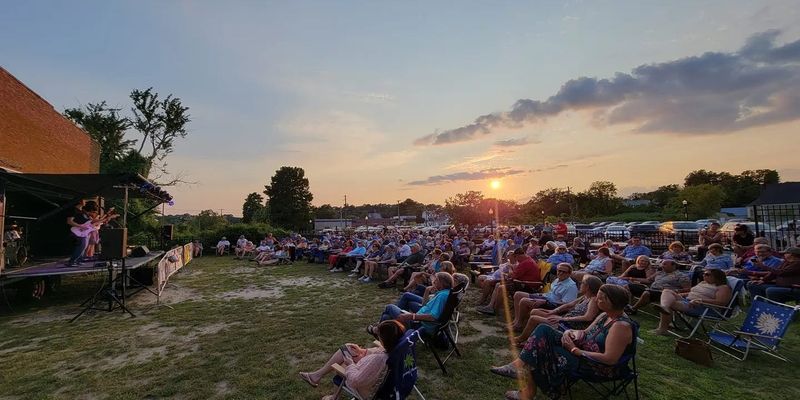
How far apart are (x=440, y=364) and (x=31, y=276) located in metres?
9.03

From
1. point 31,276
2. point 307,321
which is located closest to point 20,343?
point 31,276

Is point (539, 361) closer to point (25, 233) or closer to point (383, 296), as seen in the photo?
point (383, 296)

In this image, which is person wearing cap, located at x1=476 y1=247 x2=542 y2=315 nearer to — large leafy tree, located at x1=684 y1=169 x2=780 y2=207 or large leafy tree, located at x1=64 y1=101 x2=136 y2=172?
large leafy tree, located at x1=64 y1=101 x2=136 y2=172

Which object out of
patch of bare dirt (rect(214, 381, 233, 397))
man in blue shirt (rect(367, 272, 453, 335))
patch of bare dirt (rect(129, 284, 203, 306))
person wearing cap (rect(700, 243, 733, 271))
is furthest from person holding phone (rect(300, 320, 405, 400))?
person wearing cap (rect(700, 243, 733, 271))

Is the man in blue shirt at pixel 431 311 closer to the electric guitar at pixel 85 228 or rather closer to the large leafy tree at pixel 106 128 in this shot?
the electric guitar at pixel 85 228

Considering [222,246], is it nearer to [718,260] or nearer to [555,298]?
[555,298]

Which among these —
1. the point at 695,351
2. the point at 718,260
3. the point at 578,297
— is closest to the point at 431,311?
the point at 578,297

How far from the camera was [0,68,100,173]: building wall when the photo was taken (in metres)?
11.1

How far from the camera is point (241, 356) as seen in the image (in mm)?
4832

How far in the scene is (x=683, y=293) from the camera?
575 cm

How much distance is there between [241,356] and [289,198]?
162ft

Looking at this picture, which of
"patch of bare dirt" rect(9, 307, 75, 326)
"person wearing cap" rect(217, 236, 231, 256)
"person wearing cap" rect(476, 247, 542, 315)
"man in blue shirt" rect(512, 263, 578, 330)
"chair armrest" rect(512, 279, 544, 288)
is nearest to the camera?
"man in blue shirt" rect(512, 263, 578, 330)

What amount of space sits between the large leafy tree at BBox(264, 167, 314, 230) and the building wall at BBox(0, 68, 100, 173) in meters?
35.1

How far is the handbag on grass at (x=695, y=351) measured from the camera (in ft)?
14.1
